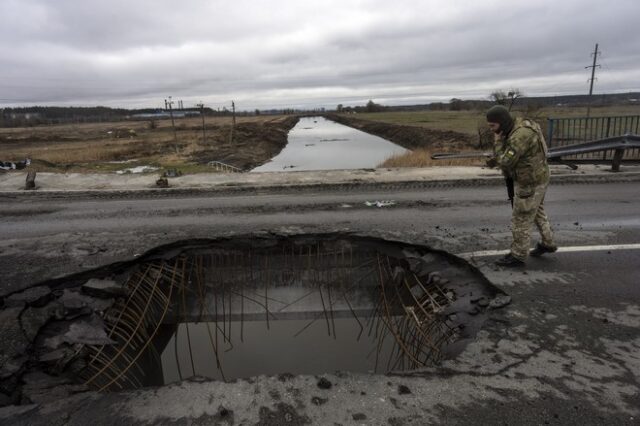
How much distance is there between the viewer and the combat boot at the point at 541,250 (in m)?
4.77

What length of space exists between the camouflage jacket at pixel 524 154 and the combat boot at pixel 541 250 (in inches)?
32.9

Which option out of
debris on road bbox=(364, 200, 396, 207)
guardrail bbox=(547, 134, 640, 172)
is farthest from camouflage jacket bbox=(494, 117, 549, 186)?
guardrail bbox=(547, 134, 640, 172)

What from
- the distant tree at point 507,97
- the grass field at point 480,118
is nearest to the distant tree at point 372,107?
Result: the grass field at point 480,118

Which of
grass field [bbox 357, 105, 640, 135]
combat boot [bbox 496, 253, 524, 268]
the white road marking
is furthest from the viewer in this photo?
grass field [bbox 357, 105, 640, 135]

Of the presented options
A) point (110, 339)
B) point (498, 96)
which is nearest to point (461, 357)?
point (110, 339)

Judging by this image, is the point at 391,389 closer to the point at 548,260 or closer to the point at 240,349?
the point at 240,349

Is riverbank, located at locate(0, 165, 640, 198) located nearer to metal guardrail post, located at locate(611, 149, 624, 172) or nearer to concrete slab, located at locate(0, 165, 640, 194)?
concrete slab, located at locate(0, 165, 640, 194)

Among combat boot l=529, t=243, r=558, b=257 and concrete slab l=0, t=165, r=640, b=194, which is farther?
concrete slab l=0, t=165, r=640, b=194

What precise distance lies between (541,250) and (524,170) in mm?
1104

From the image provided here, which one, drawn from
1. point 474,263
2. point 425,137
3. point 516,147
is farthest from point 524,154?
point 425,137

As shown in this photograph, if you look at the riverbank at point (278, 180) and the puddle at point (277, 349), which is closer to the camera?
the puddle at point (277, 349)

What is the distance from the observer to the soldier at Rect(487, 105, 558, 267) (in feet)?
14.2

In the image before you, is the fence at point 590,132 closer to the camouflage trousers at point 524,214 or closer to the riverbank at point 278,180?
the riverbank at point 278,180

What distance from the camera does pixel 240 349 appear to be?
4.47m
